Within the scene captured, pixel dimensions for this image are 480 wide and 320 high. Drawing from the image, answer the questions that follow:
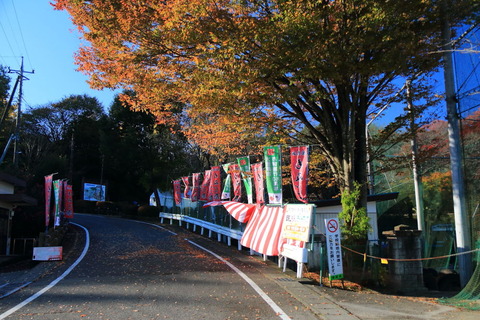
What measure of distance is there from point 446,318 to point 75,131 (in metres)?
50.3

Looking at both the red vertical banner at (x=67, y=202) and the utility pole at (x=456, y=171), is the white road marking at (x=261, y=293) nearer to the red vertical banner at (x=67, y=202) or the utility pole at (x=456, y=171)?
the utility pole at (x=456, y=171)

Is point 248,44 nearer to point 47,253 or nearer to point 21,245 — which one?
point 47,253

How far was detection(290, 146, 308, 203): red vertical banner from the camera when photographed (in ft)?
35.1

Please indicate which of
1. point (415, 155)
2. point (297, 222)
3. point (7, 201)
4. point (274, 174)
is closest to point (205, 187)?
point (274, 174)

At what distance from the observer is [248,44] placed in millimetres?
8820

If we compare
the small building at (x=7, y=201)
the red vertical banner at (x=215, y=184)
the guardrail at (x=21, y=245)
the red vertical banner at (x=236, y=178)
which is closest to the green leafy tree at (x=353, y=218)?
the red vertical banner at (x=236, y=178)

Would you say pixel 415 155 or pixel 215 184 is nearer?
pixel 415 155

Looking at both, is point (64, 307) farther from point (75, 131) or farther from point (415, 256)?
point (75, 131)

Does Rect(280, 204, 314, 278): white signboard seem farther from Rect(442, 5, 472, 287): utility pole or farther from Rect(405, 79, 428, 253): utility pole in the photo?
Rect(405, 79, 428, 253): utility pole

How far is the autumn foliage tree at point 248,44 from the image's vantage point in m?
8.54

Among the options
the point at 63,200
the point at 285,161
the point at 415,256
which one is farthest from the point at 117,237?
the point at 415,256

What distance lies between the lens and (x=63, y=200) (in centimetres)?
2303

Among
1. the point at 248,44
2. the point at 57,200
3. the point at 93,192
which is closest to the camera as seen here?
the point at 248,44

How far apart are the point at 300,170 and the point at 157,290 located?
5.40 metres
